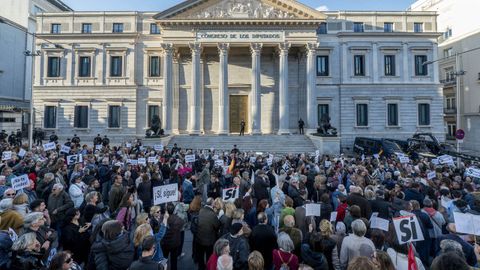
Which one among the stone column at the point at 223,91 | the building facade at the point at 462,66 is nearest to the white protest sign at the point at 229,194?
the stone column at the point at 223,91

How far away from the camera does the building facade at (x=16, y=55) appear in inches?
1655

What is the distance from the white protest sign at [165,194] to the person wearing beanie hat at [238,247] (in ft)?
8.33

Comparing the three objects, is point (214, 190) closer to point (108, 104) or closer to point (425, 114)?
point (108, 104)

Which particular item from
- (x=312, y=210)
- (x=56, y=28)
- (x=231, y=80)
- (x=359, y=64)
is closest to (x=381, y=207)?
(x=312, y=210)

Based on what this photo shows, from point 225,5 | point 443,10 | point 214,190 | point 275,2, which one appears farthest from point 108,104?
point 443,10

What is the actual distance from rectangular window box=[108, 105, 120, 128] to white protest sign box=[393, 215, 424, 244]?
122 feet

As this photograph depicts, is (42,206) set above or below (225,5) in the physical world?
below

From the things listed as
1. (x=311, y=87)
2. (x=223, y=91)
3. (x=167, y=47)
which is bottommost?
(x=223, y=91)

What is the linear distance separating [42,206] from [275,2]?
33715 millimetres

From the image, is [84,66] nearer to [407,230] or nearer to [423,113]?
[423,113]

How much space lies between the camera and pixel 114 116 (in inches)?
1540

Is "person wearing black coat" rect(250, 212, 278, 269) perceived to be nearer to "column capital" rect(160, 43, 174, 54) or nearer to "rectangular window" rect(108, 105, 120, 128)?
"column capital" rect(160, 43, 174, 54)

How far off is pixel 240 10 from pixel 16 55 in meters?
31.1

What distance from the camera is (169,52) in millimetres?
35625
